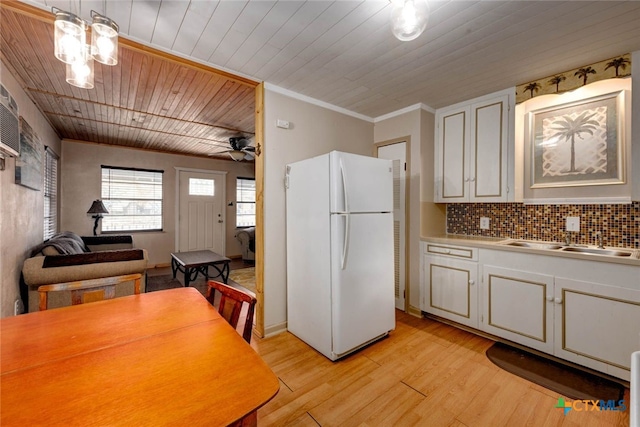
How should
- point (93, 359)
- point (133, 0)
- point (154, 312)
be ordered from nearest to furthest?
point (93, 359), point (154, 312), point (133, 0)

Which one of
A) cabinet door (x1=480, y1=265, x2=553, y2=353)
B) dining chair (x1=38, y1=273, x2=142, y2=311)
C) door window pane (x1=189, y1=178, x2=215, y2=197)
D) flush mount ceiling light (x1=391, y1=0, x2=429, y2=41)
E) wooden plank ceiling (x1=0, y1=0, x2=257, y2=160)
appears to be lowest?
cabinet door (x1=480, y1=265, x2=553, y2=353)

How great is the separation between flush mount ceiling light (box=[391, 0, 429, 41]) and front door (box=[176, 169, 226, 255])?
19.1ft

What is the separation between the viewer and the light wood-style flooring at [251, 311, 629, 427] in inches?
63.2

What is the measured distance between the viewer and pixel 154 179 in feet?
18.9

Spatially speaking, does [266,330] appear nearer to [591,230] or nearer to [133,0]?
[133,0]

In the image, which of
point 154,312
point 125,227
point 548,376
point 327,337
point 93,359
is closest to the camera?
point 93,359

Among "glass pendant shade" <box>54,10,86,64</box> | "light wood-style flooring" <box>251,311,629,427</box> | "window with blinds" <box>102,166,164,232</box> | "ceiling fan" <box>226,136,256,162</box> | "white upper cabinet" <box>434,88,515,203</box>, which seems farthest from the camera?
"window with blinds" <box>102,166,164,232</box>

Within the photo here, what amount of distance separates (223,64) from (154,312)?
1996 millimetres

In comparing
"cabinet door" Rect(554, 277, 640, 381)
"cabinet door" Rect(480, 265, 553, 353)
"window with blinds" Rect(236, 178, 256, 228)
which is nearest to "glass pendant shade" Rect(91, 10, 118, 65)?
"cabinet door" Rect(480, 265, 553, 353)

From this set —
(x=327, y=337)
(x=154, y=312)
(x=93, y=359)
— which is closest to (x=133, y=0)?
(x=154, y=312)

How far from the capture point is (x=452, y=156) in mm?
3072

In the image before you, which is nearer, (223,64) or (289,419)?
(289,419)

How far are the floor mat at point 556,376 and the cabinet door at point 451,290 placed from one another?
0.38 m

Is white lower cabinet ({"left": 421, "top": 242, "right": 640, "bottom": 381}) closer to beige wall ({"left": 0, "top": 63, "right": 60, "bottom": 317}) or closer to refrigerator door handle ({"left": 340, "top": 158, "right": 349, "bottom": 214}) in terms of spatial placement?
refrigerator door handle ({"left": 340, "top": 158, "right": 349, "bottom": 214})
